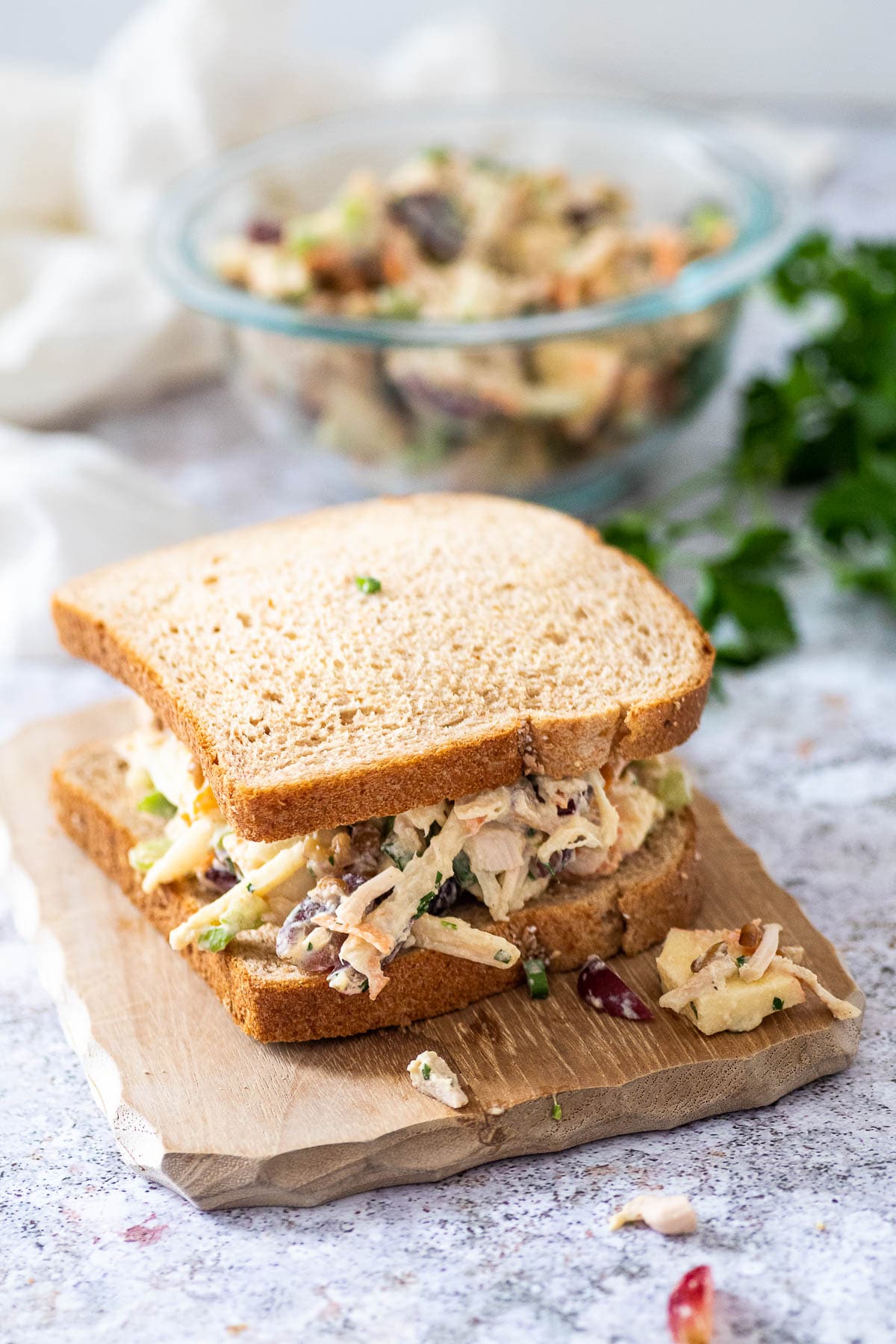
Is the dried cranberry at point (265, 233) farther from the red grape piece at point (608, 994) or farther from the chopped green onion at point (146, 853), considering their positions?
the red grape piece at point (608, 994)

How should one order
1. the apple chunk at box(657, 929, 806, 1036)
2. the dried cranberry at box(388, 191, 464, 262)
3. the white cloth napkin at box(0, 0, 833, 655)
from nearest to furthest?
the apple chunk at box(657, 929, 806, 1036), the dried cranberry at box(388, 191, 464, 262), the white cloth napkin at box(0, 0, 833, 655)

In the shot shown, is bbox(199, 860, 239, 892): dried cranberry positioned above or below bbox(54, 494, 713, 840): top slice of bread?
below

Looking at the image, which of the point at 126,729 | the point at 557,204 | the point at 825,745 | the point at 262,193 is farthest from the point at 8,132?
the point at 825,745

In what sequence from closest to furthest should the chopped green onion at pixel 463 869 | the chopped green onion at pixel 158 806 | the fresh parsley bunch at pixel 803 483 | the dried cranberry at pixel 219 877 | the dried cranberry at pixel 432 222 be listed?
1. the chopped green onion at pixel 463 869
2. the dried cranberry at pixel 219 877
3. the chopped green onion at pixel 158 806
4. the fresh parsley bunch at pixel 803 483
5. the dried cranberry at pixel 432 222

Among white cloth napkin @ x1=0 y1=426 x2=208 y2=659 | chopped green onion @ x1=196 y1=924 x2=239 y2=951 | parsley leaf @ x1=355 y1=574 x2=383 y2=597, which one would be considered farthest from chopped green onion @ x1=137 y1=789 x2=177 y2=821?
white cloth napkin @ x1=0 y1=426 x2=208 y2=659

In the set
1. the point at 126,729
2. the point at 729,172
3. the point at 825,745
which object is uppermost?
the point at 729,172

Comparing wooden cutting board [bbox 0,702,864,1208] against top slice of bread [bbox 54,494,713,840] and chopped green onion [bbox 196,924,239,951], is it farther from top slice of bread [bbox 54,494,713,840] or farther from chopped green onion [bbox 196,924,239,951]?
top slice of bread [bbox 54,494,713,840]

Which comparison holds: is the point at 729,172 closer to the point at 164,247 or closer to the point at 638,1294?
the point at 164,247

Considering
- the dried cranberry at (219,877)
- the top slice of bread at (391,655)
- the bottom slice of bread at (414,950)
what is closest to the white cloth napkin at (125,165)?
the top slice of bread at (391,655)
